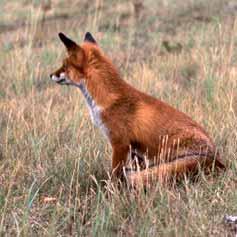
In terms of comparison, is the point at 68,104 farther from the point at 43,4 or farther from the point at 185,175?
the point at 43,4

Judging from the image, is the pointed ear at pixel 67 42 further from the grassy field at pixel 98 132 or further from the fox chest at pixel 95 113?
the grassy field at pixel 98 132

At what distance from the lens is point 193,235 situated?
3854mm

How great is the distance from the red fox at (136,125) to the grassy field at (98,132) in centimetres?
19

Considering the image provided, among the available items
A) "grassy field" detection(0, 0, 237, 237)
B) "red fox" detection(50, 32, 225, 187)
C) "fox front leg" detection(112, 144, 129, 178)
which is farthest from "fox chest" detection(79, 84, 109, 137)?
"grassy field" detection(0, 0, 237, 237)

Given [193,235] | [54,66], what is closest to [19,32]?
[54,66]

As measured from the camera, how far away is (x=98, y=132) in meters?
6.32

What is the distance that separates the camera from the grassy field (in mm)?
4246

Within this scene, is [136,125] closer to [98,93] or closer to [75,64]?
[98,93]

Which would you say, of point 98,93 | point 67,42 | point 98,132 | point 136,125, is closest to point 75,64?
point 67,42

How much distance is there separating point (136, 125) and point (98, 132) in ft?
4.35

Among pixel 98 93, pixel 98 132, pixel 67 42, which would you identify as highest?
pixel 67 42

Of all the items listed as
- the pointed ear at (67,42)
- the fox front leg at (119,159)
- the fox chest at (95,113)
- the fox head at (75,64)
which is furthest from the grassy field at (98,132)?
the pointed ear at (67,42)

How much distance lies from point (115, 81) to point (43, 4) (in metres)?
9.06

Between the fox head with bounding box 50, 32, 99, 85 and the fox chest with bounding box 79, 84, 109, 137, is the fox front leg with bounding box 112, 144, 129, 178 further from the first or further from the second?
the fox head with bounding box 50, 32, 99, 85
